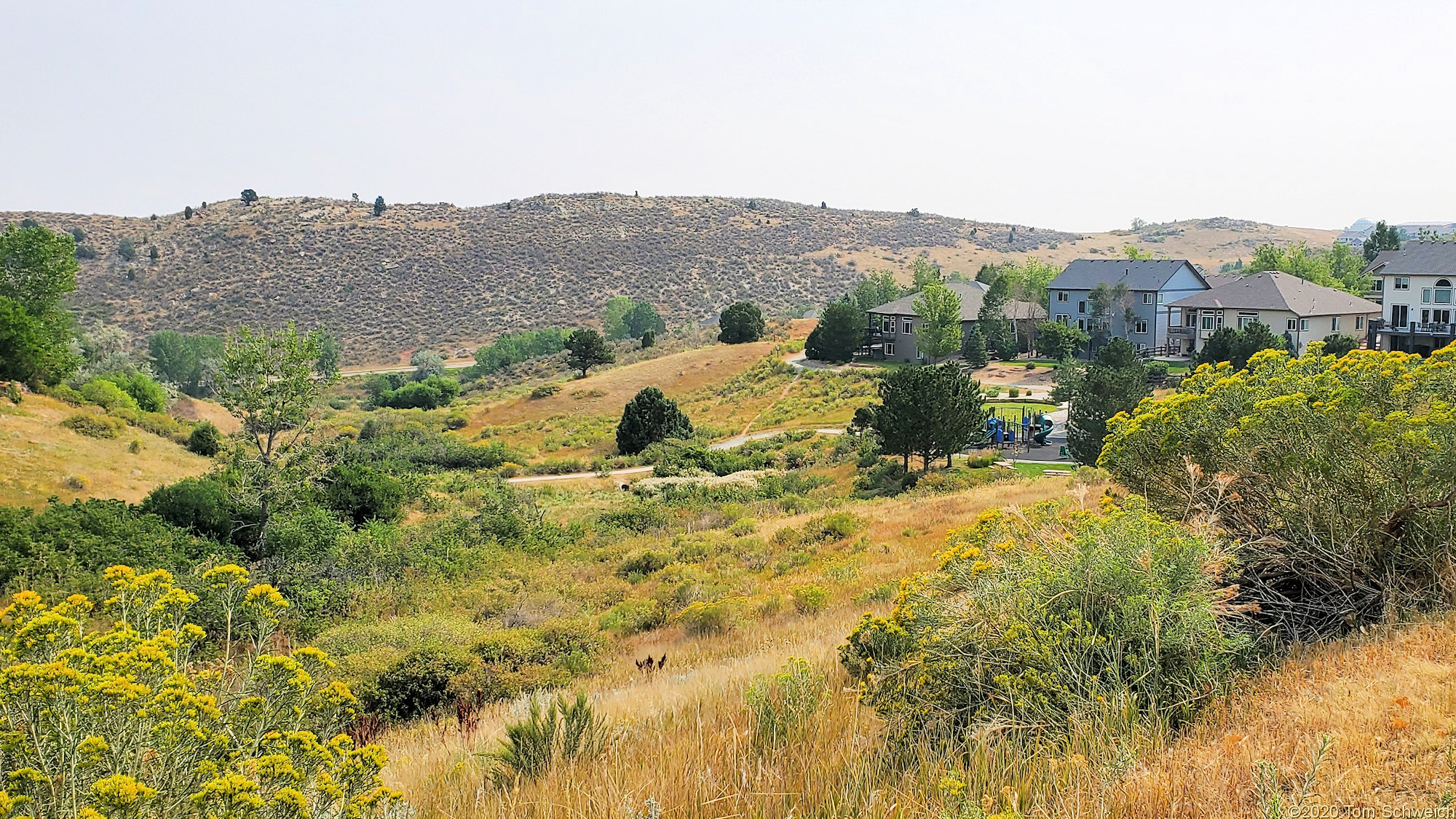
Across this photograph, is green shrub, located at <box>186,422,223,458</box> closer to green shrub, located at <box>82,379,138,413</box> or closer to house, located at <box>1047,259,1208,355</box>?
green shrub, located at <box>82,379,138,413</box>

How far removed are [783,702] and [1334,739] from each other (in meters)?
2.87

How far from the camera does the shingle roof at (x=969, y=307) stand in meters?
70.8

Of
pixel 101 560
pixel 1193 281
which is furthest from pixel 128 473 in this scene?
pixel 1193 281

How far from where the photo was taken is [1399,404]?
759 centimetres

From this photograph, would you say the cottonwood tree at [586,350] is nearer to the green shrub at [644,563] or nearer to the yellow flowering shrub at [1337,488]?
the green shrub at [644,563]

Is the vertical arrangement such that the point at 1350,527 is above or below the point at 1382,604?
above

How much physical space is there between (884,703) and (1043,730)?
3.24 feet

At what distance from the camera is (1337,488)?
23.6 ft

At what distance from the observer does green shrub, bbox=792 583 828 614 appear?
43.2 feet

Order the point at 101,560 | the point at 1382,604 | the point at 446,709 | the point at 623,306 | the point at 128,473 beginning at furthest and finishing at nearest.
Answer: the point at 623,306, the point at 128,473, the point at 101,560, the point at 446,709, the point at 1382,604

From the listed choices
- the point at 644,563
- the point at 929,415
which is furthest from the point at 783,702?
the point at 929,415

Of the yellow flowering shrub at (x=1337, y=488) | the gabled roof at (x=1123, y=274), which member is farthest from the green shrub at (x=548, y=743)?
the gabled roof at (x=1123, y=274)

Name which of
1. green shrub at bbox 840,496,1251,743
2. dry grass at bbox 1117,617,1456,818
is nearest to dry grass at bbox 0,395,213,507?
green shrub at bbox 840,496,1251,743

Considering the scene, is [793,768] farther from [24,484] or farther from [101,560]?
[24,484]
